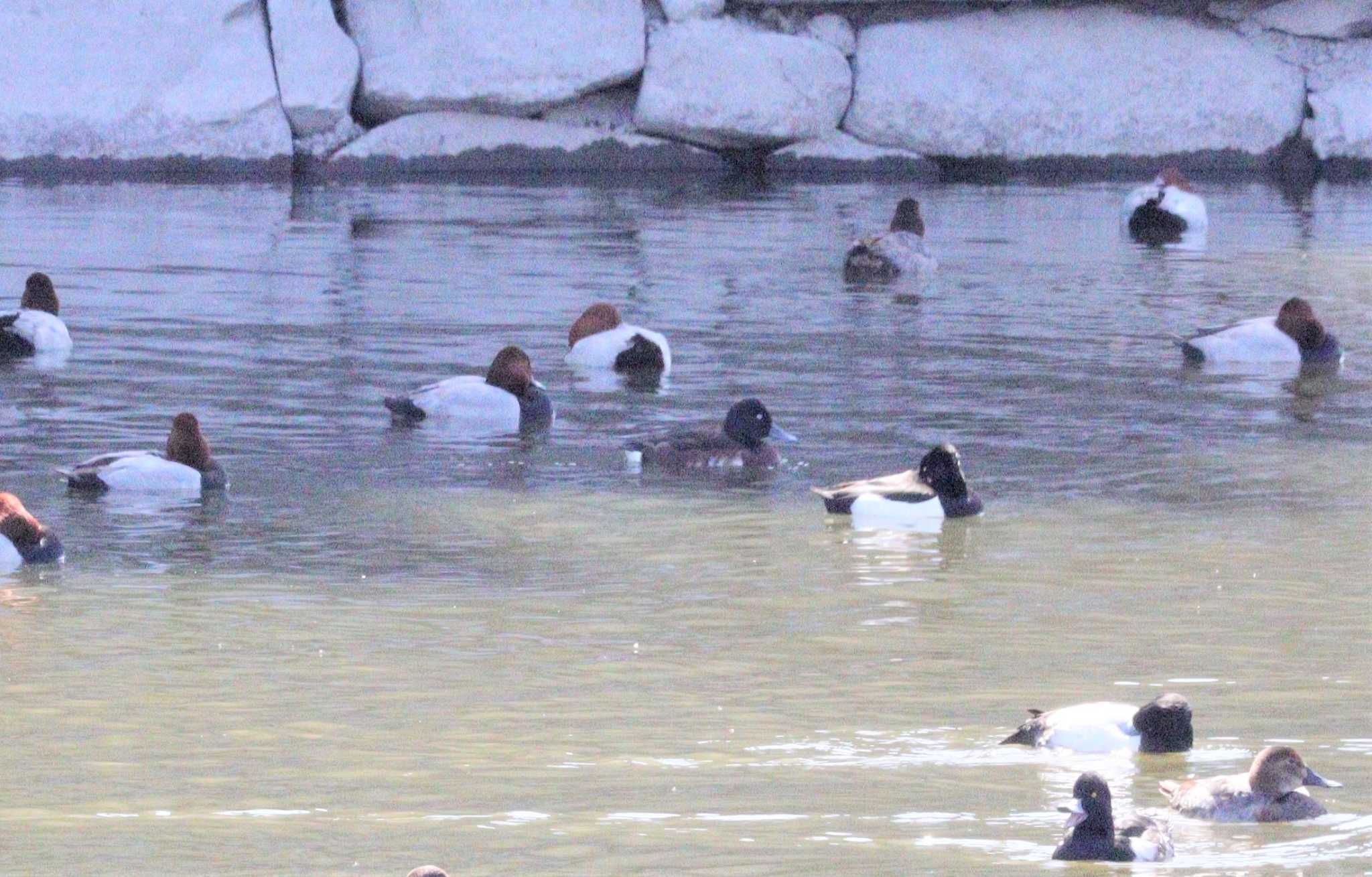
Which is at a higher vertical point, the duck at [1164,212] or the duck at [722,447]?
the duck at [1164,212]

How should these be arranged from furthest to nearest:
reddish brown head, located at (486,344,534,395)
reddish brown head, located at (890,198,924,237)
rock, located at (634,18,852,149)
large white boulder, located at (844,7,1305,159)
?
large white boulder, located at (844,7,1305,159) → rock, located at (634,18,852,149) → reddish brown head, located at (890,198,924,237) → reddish brown head, located at (486,344,534,395)

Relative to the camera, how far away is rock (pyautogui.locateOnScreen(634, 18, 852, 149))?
2870cm

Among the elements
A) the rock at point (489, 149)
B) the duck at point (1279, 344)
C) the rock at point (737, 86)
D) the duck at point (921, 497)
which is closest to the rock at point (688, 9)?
the rock at point (737, 86)

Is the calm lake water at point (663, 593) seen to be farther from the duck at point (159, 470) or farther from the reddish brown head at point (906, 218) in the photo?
the reddish brown head at point (906, 218)

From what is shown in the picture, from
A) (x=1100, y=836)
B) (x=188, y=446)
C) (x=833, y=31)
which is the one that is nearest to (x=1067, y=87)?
(x=833, y=31)

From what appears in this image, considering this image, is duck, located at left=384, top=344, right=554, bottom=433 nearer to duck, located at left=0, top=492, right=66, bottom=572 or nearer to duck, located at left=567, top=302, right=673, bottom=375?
duck, located at left=567, top=302, right=673, bottom=375

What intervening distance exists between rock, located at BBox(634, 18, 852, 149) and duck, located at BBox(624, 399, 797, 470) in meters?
17.1

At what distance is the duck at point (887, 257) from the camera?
19.6 m

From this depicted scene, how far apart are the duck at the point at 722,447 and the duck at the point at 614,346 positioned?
9.97 feet

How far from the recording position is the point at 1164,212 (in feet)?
76.6

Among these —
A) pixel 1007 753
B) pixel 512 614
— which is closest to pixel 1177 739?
pixel 1007 753

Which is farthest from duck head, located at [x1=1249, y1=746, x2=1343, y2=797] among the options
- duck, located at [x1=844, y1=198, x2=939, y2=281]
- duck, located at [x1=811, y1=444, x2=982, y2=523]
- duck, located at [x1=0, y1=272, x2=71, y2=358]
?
duck, located at [x1=844, y1=198, x2=939, y2=281]

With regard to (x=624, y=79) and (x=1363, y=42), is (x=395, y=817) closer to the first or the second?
(x=624, y=79)

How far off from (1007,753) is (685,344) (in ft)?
31.2
